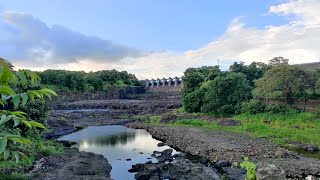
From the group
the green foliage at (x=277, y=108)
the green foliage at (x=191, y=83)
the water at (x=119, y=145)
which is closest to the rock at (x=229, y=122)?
the green foliage at (x=277, y=108)

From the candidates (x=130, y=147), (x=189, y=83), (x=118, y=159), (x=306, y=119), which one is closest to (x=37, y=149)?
(x=118, y=159)

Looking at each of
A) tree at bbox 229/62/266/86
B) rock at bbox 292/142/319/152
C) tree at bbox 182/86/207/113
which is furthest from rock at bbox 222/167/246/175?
tree at bbox 229/62/266/86

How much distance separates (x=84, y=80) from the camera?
12725cm

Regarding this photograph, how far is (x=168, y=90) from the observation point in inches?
5699

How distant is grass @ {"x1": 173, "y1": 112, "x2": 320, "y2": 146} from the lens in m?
35.6

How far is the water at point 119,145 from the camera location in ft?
100

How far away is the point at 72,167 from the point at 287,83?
33.3 metres

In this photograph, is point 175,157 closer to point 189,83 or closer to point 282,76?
point 282,76

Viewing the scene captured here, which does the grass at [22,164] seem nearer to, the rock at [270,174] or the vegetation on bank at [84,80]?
the rock at [270,174]

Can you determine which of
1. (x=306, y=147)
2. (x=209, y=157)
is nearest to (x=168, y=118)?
(x=209, y=157)

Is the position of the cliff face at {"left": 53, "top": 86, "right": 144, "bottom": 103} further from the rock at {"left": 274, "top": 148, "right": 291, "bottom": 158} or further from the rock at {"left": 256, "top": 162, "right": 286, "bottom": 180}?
the rock at {"left": 256, "top": 162, "right": 286, "bottom": 180}

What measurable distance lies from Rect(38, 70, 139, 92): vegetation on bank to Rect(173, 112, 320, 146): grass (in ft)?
234

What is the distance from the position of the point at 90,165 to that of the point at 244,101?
3099 cm

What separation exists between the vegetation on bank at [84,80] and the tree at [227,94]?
6348cm
